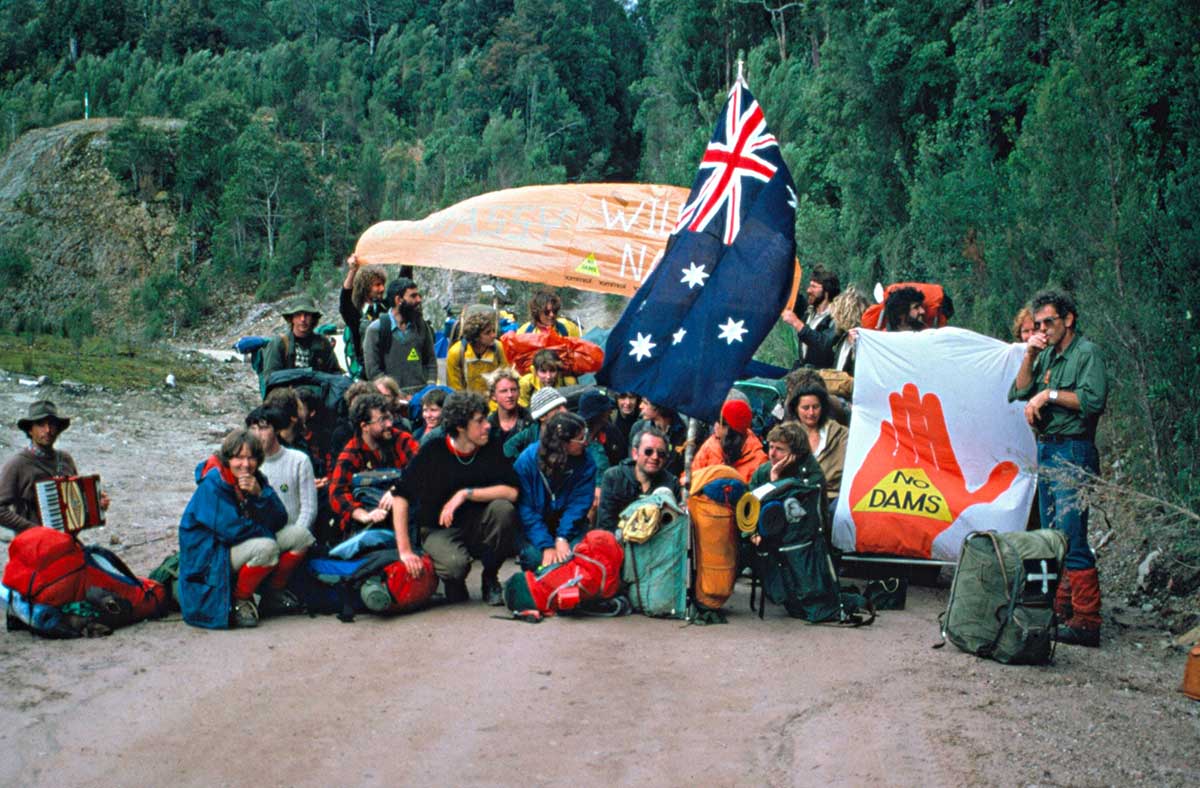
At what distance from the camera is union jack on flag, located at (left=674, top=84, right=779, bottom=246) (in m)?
8.73

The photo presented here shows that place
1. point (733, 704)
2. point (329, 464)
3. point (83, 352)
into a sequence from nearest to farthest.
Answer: point (733, 704), point (329, 464), point (83, 352)

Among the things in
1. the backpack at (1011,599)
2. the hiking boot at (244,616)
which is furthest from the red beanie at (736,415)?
the hiking boot at (244,616)

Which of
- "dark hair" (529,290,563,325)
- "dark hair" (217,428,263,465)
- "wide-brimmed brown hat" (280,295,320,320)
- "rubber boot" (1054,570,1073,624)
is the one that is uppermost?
"dark hair" (529,290,563,325)

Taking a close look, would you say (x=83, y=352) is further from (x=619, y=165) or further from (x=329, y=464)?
(x=619, y=165)

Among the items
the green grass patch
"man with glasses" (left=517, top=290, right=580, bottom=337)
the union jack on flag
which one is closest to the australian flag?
the union jack on flag

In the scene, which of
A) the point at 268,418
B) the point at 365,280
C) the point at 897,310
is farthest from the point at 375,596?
the point at 897,310

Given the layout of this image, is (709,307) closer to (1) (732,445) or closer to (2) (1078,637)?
(1) (732,445)

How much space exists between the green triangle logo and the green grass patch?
35.0ft

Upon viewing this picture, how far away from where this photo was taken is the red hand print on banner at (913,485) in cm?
813

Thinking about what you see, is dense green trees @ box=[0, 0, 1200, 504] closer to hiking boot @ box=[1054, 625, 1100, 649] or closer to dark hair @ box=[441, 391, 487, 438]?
hiking boot @ box=[1054, 625, 1100, 649]

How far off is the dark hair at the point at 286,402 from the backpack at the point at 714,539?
2837 mm

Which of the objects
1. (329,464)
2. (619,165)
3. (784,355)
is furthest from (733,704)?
(619,165)

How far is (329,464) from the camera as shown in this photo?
9.31 meters

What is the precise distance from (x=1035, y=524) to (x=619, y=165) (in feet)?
170
